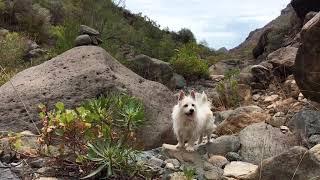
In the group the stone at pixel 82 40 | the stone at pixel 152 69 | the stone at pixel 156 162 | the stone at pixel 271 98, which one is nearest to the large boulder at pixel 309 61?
the stone at pixel 271 98

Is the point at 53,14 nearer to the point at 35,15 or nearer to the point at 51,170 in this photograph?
the point at 35,15

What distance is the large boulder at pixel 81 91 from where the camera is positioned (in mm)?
9125

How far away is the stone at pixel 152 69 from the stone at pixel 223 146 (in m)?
9.14

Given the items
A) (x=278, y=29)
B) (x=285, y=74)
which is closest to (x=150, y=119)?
(x=285, y=74)

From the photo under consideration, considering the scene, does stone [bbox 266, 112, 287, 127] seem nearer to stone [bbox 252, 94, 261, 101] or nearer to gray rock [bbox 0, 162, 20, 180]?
stone [bbox 252, 94, 261, 101]

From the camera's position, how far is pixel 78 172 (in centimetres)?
700

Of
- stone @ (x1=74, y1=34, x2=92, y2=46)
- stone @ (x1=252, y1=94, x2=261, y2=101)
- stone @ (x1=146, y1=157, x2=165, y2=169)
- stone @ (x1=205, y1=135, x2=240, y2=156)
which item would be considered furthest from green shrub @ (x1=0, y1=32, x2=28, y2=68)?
stone @ (x1=146, y1=157, x2=165, y2=169)

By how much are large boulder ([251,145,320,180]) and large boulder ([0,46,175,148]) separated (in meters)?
2.28

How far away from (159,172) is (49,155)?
4.47 ft

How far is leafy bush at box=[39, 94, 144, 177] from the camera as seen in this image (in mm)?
6754

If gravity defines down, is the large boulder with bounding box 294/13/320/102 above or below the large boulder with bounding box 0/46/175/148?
above

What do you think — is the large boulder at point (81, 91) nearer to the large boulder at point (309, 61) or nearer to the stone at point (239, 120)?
the stone at point (239, 120)

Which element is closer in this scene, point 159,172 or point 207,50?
point 159,172

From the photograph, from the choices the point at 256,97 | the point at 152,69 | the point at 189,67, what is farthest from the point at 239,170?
the point at 189,67
